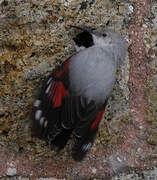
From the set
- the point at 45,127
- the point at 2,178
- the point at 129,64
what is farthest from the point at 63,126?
the point at 129,64

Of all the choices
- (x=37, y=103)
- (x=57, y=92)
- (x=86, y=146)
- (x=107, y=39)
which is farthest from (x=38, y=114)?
(x=107, y=39)

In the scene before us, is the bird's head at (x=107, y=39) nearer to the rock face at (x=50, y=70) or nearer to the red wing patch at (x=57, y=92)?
the rock face at (x=50, y=70)

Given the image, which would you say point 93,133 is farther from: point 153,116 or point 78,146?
point 153,116

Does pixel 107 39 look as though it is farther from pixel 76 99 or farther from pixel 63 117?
pixel 63 117

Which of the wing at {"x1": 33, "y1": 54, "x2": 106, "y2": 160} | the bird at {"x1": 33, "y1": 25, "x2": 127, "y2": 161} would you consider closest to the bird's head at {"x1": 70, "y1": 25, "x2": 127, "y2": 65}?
the bird at {"x1": 33, "y1": 25, "x2": 127, "y2": 161}

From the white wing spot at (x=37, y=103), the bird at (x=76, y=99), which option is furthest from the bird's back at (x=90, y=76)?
the white wing spot at (x=37, y=103)
